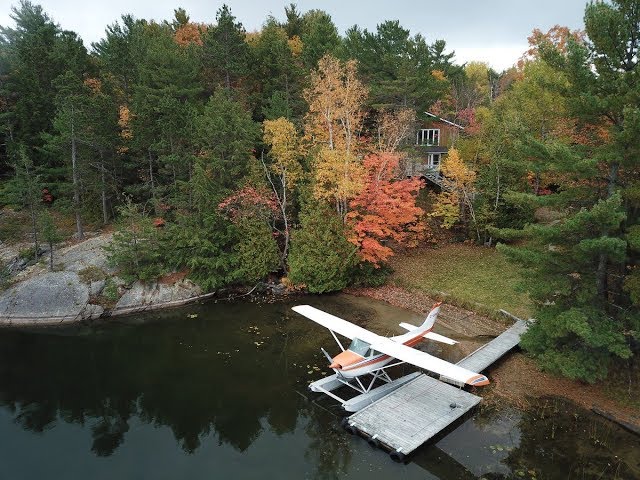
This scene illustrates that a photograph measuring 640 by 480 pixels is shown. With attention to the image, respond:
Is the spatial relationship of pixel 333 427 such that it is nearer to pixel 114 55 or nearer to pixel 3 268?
pixel 3 268

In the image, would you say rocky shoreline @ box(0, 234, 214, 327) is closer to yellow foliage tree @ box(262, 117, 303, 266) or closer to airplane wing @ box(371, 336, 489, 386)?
yellow foliage tree @ box(262, 117, 303, 266)

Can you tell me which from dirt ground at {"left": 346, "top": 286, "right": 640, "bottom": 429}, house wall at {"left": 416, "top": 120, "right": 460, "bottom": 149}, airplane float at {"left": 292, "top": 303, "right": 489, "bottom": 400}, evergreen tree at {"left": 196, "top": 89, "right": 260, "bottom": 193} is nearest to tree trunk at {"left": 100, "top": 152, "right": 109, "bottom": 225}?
evergreen tree at {"left": 196, "top": 89, "right": 260, "bottom": 193}

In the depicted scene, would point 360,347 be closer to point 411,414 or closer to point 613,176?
point 411,414

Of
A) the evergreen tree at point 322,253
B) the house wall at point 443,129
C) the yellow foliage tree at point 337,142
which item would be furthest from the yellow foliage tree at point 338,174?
the house wall at point 443,129

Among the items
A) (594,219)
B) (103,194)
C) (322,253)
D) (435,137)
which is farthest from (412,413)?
(435,137)

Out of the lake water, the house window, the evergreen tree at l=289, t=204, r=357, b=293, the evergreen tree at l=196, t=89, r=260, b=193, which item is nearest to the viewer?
the lake water
